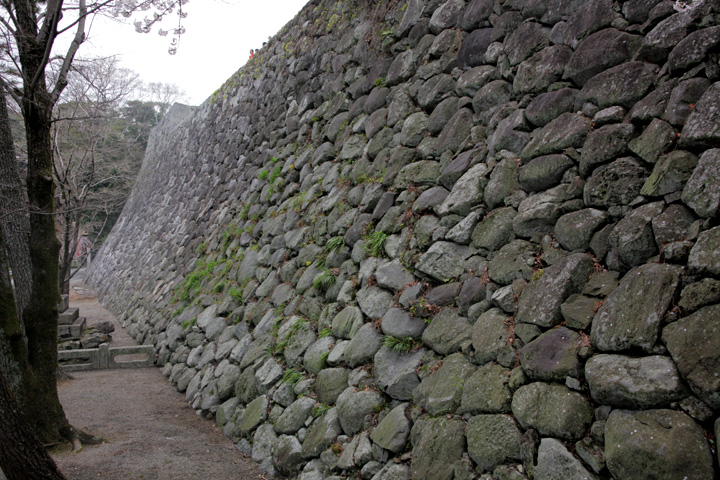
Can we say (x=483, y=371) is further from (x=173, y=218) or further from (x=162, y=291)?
(x=173, y=218)

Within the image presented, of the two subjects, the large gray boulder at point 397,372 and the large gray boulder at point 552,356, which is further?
the large gray boulder at point 397,372

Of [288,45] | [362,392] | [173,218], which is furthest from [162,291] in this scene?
[362,392]

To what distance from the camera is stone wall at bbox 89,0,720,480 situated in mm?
2230

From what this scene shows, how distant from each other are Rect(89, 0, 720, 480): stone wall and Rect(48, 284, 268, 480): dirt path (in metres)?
0.26

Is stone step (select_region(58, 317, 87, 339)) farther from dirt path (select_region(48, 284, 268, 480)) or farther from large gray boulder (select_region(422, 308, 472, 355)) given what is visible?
large gray boulder (select_region(422, 308, 472, 355))

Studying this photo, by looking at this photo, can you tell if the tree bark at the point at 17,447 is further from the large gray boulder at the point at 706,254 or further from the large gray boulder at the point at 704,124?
the large gray boulder at the point at 704,124

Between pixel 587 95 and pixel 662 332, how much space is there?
186cm

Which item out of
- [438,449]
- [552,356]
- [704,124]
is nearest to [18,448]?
[438,449]

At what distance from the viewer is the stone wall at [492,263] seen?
223 cm

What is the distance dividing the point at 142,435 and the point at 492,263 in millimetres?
4356

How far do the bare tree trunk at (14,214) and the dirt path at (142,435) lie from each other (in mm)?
1732

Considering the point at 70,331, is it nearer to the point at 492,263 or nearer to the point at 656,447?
the point at 492,263

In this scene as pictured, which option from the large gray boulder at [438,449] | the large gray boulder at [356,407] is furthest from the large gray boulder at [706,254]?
the large gray boulder at [356,407]

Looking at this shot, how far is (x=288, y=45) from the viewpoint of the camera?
30.5 feet
